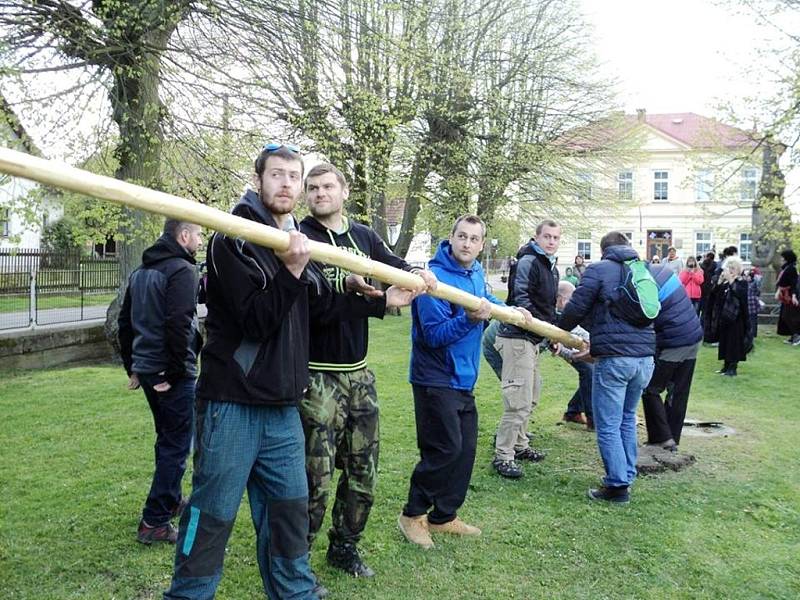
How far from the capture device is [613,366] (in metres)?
5.21

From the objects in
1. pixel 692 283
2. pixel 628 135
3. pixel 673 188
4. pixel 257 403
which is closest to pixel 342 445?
pixel 257 403

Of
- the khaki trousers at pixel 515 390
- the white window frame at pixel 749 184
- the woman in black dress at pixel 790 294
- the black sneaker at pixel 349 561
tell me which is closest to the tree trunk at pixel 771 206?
the white window frame at pixel 749 184

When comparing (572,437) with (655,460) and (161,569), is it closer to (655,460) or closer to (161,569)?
(655,460)

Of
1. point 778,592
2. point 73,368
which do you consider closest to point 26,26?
point 73,368

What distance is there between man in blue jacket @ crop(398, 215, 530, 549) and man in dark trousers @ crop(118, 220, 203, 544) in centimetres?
150

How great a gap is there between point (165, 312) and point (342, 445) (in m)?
1.52

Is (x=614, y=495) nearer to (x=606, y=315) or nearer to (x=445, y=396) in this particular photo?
(x=606, y=315)

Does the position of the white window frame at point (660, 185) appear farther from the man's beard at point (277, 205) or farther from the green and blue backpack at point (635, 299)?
the man's beard at point (277, 205)

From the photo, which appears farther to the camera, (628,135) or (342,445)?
(628,135)

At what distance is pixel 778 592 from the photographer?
12.5 feet

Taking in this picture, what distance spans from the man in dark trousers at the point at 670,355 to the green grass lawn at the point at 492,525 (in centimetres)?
47

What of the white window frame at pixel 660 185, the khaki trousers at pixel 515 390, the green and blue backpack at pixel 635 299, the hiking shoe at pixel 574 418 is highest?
the white window frame at pixel 660 185

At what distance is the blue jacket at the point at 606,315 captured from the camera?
522 cm

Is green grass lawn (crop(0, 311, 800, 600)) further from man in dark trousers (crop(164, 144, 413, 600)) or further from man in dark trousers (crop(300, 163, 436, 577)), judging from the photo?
man in dark trousers (crop(164, 144, 413, 600))
